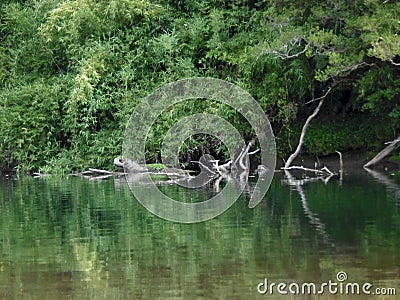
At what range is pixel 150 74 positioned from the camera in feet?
79.3

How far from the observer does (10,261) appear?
10281 millimetres

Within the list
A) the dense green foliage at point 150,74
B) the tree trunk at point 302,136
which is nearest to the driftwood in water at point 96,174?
the dense green foliage at point 150,74

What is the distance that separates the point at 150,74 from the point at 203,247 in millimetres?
13933

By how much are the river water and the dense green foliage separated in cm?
555

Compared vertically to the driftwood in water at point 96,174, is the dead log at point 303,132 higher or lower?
higher

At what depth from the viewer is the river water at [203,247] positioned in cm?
860

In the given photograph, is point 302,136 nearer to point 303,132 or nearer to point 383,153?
point 303,132

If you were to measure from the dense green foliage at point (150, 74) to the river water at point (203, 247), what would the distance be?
5553 mm

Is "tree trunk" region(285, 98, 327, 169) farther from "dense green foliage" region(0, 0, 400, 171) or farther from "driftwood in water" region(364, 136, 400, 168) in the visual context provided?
"driftwood in water" region(364, 136, 400, 168)

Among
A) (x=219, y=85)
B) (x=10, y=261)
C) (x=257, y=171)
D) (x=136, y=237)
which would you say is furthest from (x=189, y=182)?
(x=10, y=261)

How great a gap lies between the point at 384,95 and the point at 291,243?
409 inches

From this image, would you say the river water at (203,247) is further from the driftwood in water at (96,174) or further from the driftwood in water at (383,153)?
the driftwood in water at (96,174)

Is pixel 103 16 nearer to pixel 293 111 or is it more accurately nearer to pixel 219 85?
pixel 219 85

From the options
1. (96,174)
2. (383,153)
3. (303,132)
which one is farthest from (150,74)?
(383,153)
